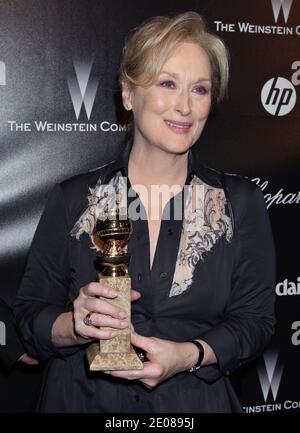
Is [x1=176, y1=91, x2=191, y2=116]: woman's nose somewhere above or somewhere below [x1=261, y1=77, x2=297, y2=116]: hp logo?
above

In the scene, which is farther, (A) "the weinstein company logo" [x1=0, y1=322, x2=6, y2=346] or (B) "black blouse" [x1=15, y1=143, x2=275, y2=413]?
(A) "the weinstein company logo" [x1=0, y1=322, x2=6, y2=346]

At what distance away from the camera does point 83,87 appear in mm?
2213

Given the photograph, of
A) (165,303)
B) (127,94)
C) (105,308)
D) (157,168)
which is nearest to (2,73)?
(127,94)

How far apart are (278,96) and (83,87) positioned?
2.48 ft

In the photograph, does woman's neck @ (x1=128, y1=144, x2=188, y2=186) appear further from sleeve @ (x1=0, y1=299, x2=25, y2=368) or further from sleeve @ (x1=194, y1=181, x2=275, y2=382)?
sleeve @ (x1=0, y1=299, x2=25, y2=368)

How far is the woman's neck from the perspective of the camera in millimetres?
1530

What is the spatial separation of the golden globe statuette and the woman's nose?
349mm

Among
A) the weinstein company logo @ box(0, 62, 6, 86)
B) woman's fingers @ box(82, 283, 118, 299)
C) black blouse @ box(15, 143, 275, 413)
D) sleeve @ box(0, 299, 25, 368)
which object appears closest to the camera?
woman's fingers @ box(82, 283, 118, 299)

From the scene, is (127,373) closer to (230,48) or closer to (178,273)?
(178,273)

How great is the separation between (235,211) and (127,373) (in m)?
0.50

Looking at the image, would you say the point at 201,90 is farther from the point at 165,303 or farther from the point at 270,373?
the point at 270,373

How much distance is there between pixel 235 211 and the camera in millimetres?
1503

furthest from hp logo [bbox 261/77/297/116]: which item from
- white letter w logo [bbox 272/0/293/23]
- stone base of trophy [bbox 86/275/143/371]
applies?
stone base of trophy [bbox 86/275/143/371]

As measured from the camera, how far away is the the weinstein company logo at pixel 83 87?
7.22 feet
